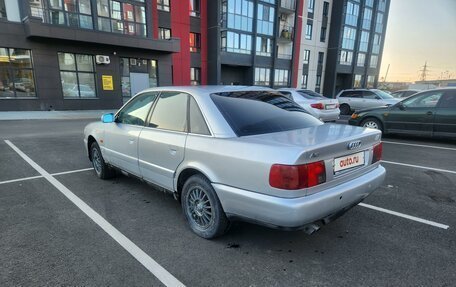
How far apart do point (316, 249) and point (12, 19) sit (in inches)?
810

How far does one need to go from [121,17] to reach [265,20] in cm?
1552

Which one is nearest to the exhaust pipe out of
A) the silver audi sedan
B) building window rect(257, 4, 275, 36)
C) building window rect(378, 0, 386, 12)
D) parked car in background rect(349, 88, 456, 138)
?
the silver audi sedan

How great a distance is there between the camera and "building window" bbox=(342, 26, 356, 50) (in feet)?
120

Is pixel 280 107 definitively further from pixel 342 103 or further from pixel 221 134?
pixel 342 103

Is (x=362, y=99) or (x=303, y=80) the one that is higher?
(x=303, y=80)

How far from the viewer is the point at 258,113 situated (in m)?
3.29

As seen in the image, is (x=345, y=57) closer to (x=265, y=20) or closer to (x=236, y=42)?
(x=265, y=20)

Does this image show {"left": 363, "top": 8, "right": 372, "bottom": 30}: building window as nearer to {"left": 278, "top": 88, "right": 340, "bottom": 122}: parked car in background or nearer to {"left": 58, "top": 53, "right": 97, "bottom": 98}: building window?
{"left": 278, "top": 88, "right": 340, "bottom": 122}: parked car in background

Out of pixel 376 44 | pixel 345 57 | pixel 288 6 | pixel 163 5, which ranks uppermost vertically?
pixel 288 6

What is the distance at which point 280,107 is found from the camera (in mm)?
3605

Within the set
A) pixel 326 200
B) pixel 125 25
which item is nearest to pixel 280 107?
pixel 326 200

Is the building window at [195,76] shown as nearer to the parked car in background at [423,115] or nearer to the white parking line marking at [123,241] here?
the parked car in background at [423,115]

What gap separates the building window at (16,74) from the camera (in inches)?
651

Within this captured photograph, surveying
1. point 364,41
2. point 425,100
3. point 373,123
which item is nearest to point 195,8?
point 373,123
